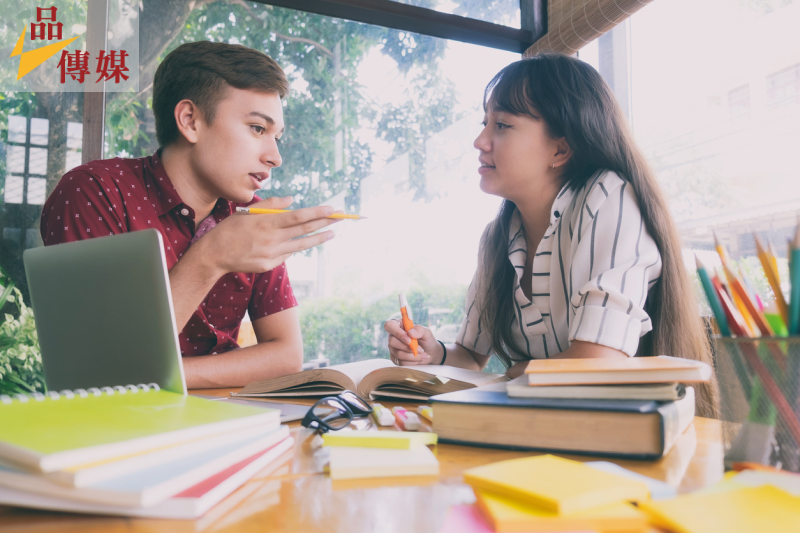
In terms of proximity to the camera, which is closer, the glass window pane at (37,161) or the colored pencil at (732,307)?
the colored pencil at (732,307)

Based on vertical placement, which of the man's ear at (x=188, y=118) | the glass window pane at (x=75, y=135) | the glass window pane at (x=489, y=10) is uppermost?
the glass window pane at (x=489, y=10)

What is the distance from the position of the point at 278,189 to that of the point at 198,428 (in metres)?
1.97

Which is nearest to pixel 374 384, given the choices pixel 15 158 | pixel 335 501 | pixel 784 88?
pixel 335 501

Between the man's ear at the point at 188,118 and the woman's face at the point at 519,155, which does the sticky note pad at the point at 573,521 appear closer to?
the woman's face at the point at 519,155

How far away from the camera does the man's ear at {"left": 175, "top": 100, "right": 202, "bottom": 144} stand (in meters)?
1.51

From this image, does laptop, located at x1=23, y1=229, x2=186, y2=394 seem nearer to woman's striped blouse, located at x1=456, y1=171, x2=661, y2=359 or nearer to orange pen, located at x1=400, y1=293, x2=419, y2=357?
orange pen, located at x1=400, y1=293, x2=419, y2=357

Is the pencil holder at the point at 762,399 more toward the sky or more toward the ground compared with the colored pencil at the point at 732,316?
more toward the ground

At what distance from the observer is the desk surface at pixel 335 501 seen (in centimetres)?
36

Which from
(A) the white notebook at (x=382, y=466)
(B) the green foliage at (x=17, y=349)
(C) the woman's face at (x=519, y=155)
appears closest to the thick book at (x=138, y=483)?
(A) the white notebook at (x=382, y=466)

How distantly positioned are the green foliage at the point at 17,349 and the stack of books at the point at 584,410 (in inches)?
76.9

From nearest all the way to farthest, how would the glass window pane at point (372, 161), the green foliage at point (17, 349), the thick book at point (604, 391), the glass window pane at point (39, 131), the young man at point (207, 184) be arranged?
the thick book at point (604, 391), the young man at point (207, 184), the green foliage at point (17, 349), the glass window pane at point (39, 131), the glass window pane at point (372, 161)

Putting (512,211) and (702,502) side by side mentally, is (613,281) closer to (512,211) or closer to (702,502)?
(512,211)

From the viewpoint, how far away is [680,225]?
178 cm

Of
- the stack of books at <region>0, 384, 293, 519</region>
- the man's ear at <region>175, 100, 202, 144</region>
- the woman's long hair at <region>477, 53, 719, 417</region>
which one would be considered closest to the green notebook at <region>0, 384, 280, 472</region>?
the stack of books at <region>0, 384, 293, 519</region>
